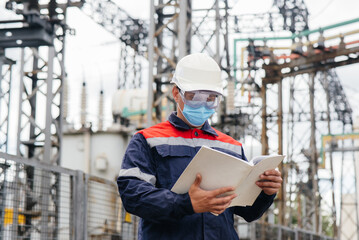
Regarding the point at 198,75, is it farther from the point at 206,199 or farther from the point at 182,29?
the point at 182,29

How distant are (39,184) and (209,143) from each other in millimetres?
3912

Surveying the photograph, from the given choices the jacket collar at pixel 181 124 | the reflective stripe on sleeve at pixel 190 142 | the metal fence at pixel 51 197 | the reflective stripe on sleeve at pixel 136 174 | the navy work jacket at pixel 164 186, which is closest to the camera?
the navy work jacket at pixel 164 186

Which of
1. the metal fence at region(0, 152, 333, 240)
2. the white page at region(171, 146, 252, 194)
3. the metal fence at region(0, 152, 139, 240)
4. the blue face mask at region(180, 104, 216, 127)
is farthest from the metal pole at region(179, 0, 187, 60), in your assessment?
the white page at region(171, 146, 252, 194)

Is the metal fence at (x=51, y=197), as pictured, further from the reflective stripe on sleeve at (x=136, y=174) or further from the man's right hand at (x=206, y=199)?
the man's right hand at (x=206, y=199)

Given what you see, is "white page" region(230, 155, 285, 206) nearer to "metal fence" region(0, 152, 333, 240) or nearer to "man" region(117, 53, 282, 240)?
"man" region(117, 53, 282, 240)

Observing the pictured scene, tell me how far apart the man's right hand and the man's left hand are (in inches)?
15.9

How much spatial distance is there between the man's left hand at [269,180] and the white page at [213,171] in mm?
270

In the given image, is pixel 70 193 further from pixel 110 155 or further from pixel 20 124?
pixel 110 155

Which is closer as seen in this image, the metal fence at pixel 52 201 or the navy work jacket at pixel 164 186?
the navy work jacket at pixel 164 186

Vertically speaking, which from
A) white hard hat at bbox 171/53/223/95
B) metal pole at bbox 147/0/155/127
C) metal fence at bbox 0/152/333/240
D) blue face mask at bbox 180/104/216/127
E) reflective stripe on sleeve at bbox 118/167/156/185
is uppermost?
metal pole at bbox 147/0/155/127

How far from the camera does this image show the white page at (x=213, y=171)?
2.90 meters

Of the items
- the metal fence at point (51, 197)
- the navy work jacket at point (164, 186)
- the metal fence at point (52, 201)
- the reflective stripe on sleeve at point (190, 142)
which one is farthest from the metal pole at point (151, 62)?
the navy work jacket at point (164, 186)

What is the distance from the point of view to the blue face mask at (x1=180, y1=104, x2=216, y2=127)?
340 cm

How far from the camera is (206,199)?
2.91 meters
